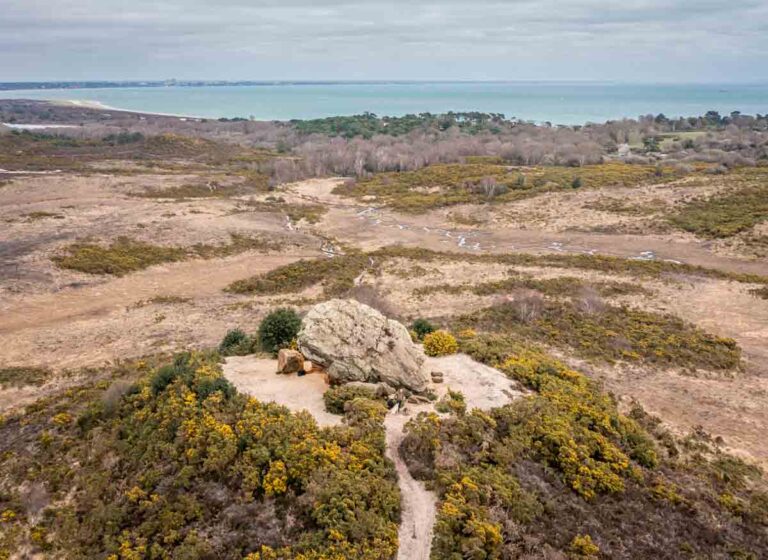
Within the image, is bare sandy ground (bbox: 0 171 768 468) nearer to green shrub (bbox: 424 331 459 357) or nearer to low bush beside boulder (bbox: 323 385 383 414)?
green shrub (bbox: 424 331 459 357)

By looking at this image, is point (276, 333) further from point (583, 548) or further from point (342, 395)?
point (583, 548)

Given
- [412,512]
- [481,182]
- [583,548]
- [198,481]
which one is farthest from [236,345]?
[481,182]

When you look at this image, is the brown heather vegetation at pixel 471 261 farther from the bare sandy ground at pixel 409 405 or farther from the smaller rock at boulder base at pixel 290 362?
the smaller rock at boulder base at pixel 290 362

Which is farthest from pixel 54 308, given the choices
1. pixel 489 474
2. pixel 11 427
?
pixel 489 474

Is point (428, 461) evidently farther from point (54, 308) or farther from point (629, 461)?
point (54, 308)

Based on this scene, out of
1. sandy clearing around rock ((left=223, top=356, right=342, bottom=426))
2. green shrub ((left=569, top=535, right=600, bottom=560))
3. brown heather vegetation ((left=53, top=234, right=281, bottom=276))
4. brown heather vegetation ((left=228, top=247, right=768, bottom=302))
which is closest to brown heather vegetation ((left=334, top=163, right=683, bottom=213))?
brown heather vegetation ((left=228, top=247, right=768, bottom=302))
